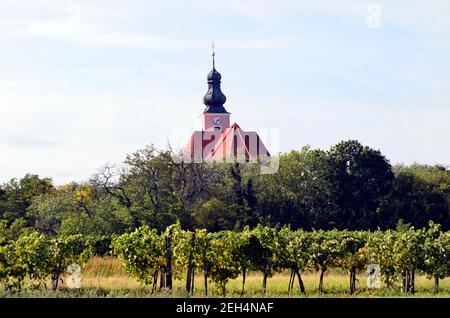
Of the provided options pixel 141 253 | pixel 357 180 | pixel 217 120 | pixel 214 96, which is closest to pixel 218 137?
pixel 217 120

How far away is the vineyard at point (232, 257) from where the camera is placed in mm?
31594

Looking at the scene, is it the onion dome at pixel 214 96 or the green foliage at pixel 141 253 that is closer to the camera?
the green foliage at pixel 141 253

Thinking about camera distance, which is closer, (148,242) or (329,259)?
(148,242)

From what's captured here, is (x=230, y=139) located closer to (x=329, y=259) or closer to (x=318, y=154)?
(x=318, y=154)

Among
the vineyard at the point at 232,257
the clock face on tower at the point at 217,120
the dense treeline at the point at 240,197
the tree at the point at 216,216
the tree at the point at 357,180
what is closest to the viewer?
the vineyard at the point at 232,257

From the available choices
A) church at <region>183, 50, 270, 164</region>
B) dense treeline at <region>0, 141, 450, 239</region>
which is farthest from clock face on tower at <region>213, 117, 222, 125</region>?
dense treeline at <region>0, 141, 450, 239</region>

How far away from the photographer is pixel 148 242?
105 ft

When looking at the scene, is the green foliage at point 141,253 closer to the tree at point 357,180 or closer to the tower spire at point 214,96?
the tree at point 357,180

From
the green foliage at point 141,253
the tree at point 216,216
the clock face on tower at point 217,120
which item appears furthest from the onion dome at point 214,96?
the green foliage at point 141,253

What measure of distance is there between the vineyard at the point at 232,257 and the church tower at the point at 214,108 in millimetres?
91496

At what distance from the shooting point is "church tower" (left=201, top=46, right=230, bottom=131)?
426 ft
